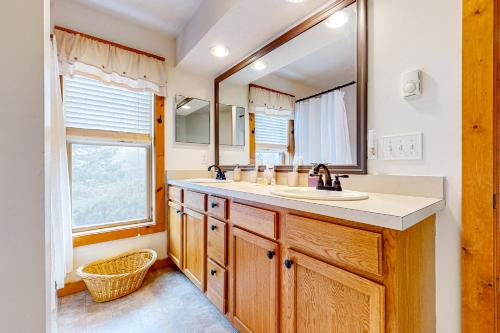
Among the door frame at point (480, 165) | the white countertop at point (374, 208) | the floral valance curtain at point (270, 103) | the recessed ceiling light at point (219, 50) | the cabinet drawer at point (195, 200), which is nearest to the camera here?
the white countertop at point (374, 208)

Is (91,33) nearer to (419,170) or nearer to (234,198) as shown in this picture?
(234,198)

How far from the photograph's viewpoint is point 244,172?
85.3 inches

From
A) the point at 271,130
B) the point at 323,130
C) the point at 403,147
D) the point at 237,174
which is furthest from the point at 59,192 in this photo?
the point at 403,147

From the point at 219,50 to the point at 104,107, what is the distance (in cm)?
111

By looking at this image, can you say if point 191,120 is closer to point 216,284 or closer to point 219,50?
point 219,50

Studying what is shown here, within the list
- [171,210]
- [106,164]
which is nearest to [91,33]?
[106,164]

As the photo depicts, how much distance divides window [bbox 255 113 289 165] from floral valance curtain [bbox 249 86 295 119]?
1.7 inches

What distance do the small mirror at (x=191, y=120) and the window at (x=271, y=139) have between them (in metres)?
0.72

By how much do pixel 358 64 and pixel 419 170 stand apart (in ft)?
2.10

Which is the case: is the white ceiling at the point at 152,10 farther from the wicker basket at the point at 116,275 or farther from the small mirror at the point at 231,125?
the wicker basket at the point at 116,275

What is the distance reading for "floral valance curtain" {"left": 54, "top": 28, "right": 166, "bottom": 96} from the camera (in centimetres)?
176

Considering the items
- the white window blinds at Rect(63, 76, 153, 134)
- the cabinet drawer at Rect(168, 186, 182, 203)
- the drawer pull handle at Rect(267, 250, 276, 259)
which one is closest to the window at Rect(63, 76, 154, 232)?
the white window blinds at Rect(63, 76, 153, 134)

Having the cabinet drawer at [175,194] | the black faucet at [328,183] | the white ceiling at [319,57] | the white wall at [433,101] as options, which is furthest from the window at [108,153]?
the white wall at [433,101]

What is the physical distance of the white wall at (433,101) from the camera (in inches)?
37.4
